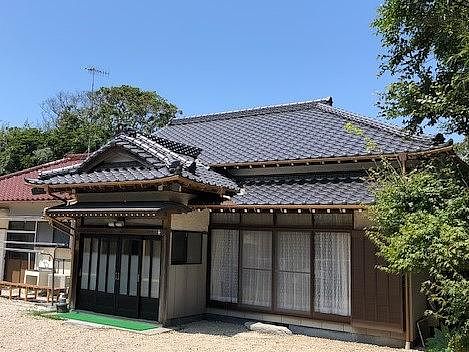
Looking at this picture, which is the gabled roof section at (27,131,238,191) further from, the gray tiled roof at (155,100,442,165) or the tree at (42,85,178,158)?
the tree at (42,85,178,158)

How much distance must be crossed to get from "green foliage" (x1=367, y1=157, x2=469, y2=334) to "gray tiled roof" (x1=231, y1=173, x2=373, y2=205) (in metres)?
1.42

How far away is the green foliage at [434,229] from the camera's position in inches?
244

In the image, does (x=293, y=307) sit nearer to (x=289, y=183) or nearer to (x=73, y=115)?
(x=289, y=183)

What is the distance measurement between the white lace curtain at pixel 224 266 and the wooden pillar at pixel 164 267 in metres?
1.44

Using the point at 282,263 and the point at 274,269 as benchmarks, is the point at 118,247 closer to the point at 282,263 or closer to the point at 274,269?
the point at 274,269

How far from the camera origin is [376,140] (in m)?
10.7

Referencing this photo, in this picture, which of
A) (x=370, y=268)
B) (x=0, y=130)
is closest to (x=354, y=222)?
(x=370, y=268)

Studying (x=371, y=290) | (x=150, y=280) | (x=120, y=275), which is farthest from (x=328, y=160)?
(x=120, y=275)

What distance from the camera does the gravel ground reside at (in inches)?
316

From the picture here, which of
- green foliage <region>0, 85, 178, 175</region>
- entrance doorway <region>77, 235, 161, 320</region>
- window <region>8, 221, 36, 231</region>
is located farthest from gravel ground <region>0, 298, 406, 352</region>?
green foliage <region>0, 85, 178, 175</region>

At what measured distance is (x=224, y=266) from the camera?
35.7ft

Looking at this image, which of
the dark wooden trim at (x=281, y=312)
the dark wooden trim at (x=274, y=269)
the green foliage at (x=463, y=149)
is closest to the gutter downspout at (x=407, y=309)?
the green foliage at (x=463, y=149)

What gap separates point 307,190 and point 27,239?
34.7ft

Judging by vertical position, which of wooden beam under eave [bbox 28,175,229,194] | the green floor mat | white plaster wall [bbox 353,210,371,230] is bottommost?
→ the green floor mat
